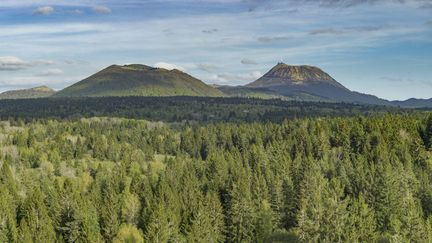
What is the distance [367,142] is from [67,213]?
11955cm

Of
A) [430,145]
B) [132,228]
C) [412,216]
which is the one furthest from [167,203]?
[430,145]

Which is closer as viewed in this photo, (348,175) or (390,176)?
(390,176)

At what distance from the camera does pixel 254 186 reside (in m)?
129

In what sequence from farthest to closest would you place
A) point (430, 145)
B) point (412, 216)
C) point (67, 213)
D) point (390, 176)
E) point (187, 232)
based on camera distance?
1. point (430, 145)
2. point (390, 176)
3. point (67, 213)
4. point (187, 232)
5. point (412, 216)

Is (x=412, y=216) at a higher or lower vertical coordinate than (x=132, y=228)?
higher

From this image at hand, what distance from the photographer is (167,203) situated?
117m

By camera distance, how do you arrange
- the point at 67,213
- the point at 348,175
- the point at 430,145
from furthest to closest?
1. the point at 430,145
2. the point at 348,175
3. the point at 67,213

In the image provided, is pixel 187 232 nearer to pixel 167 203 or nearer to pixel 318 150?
pixel 167 203

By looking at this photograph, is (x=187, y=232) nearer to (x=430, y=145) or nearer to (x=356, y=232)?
(x=356, y=232)

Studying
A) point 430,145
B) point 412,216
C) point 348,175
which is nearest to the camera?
point 412,216

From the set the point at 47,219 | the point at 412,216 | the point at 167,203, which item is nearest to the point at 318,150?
the point at 167,203

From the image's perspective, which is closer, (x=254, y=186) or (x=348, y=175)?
(x=254, y=186)

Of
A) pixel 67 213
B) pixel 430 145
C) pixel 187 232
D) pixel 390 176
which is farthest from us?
pixel 430 145

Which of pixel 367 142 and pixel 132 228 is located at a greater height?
pixel 367 142
